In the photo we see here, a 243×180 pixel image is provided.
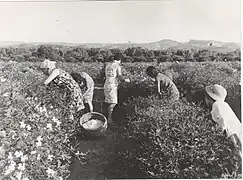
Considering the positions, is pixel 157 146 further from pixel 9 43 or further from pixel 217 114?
pixel 9 43

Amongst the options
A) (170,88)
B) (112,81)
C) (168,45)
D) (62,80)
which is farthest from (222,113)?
(62,80)

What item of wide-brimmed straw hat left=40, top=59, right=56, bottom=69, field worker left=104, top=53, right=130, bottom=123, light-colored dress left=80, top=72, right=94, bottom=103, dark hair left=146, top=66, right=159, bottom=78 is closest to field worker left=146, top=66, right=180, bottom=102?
dark hair left=146, top=66, right=159, bottom=78

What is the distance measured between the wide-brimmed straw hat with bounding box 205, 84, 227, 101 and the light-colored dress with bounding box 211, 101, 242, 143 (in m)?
0.02

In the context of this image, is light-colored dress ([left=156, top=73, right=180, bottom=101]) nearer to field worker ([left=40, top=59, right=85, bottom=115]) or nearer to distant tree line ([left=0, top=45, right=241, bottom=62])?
distant tree line ([left=0, top=45, right=241, bottom=62])

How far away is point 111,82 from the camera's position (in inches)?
64.1

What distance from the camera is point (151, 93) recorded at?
64.2 inches

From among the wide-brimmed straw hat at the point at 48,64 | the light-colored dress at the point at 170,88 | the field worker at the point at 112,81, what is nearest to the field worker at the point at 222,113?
the light-colored dress at the point at 170,88

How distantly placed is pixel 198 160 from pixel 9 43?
92 cm

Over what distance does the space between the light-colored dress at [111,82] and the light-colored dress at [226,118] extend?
0.42 m

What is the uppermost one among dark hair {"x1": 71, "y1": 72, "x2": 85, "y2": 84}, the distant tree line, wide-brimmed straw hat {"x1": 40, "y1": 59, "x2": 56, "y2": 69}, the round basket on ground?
the distant tree line

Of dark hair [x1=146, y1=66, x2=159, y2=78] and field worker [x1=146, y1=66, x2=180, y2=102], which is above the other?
dark hair [x1=146, y1=66, x2=159, y2=78]

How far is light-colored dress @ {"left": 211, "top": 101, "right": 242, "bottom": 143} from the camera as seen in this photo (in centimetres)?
158

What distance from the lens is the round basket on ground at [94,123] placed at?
1598 mm

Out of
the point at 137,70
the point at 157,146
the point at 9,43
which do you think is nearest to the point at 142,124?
the point at 157,146
